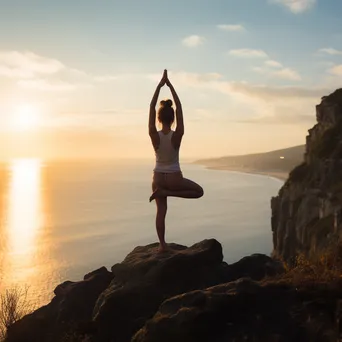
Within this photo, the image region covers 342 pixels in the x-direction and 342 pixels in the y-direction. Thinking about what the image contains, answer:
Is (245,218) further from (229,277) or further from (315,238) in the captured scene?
(229,277)

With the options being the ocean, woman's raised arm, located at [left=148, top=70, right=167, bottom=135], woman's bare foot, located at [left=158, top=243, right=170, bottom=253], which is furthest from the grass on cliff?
the ocean

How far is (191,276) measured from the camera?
10.4 meters

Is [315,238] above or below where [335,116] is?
below

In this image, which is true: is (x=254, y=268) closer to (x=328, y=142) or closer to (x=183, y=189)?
(x=183, y=189)

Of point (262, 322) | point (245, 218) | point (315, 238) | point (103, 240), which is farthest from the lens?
point (245, 218)

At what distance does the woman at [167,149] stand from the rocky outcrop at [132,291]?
1775 mm

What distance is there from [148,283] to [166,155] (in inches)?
125

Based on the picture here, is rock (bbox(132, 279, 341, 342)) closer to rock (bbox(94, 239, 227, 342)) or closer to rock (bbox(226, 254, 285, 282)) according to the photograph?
rock (bbox(94, 239, 227, 342))

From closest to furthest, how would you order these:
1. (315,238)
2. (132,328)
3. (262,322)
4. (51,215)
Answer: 1. (262,322)
2. (132,328)
3. (315,238)
4. (51,215)

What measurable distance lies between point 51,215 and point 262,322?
157 metres

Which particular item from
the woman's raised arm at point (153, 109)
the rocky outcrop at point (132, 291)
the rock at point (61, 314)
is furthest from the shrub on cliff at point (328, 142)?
the woman's raised arm at point (153, 109)

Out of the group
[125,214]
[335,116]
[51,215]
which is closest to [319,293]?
[335,116]

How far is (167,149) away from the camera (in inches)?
384

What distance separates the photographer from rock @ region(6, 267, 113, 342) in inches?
445
